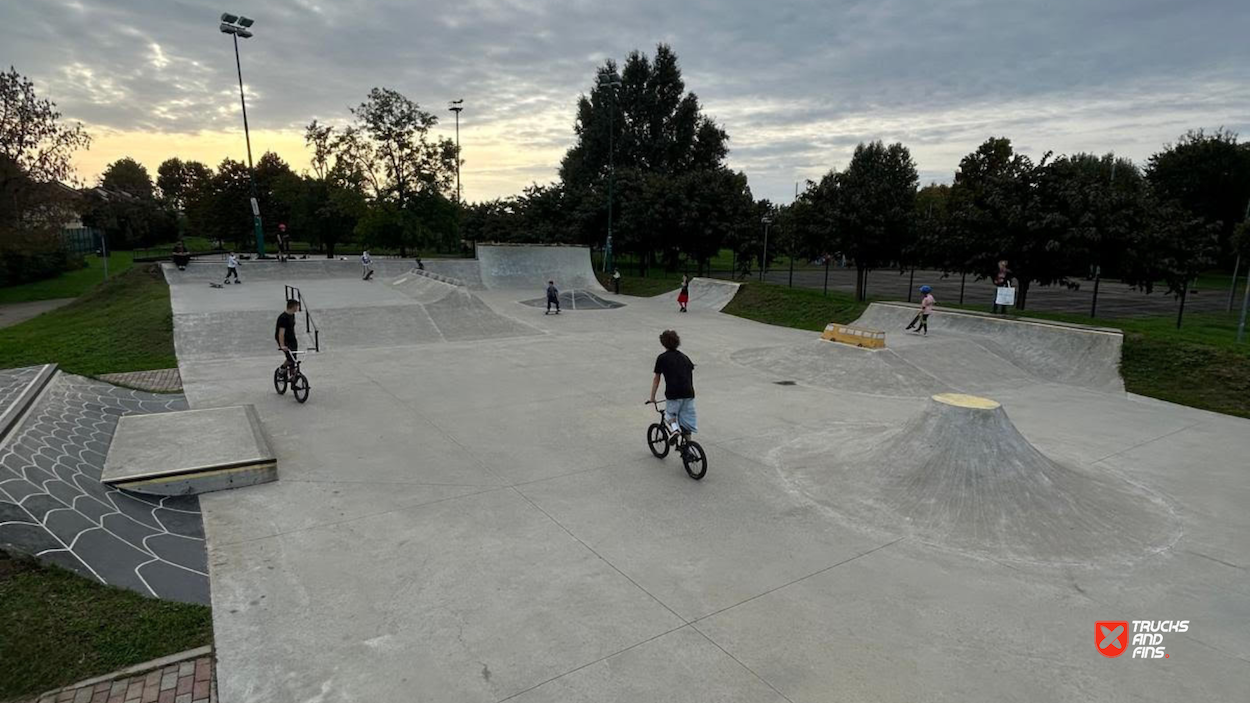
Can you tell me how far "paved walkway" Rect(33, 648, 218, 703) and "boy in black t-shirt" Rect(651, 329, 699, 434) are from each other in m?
4.92

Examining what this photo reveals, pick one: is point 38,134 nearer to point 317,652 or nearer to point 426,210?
point 426,210

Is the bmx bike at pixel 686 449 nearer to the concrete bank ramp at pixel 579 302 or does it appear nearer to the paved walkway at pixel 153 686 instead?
the paved walkway at pixel 153 686

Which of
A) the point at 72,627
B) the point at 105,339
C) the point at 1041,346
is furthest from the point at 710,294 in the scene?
the point at 72,627

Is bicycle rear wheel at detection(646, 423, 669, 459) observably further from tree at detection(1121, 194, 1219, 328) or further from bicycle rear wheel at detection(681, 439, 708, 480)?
tree at detection(1121, 194, 1219, 328)

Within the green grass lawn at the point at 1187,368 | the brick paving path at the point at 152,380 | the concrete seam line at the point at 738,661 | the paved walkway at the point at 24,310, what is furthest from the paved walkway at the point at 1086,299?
the paved walkway at the point at 24,310

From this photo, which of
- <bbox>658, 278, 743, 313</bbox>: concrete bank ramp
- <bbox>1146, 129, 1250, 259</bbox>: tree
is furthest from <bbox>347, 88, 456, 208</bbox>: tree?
<bbox>1146, 129, 1250, 259</bbox>: tree

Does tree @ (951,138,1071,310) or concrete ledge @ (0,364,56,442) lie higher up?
tree @ (951,138,1071,310)

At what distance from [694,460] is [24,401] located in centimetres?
943

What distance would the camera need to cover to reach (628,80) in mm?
48812

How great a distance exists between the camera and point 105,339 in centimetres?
1558

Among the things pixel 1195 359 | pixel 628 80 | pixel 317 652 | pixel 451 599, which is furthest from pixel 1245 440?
pixel 628 80

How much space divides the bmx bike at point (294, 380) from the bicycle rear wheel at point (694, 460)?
24.3 feet

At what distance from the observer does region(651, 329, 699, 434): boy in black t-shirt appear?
728 centimetres

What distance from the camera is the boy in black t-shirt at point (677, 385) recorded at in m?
7.28
